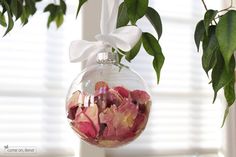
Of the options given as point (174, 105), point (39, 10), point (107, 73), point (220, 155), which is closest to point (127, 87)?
point (107, 73)

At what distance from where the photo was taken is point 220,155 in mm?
2143

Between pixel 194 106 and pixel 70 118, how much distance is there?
1581 mm

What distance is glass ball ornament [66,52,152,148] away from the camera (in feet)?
Answer: 2.09

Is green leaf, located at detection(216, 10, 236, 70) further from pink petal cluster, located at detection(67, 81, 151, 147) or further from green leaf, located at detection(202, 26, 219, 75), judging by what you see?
pink petal cluster, located at detection(67, 81, 151, 147)

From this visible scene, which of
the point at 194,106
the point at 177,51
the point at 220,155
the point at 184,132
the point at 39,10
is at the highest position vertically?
the point at 39,10

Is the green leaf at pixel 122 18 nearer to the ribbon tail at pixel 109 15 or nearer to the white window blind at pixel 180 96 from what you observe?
the ribbon tail at pixel 109 15

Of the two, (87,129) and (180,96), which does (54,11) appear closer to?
(87,129)

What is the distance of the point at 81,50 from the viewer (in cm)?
68

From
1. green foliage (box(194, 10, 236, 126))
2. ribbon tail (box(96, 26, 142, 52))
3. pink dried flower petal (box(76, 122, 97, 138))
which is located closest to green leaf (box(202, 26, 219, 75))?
green foliage (box(194, 10, 236, 126))

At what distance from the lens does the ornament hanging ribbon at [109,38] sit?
2.02 feet

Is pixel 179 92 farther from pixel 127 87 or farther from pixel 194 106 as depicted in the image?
pixel 127 87

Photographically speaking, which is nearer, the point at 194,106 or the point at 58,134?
the point at 58,134

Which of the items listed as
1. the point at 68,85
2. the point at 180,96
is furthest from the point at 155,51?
the point at 180,96

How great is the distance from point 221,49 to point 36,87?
139 centimetres
